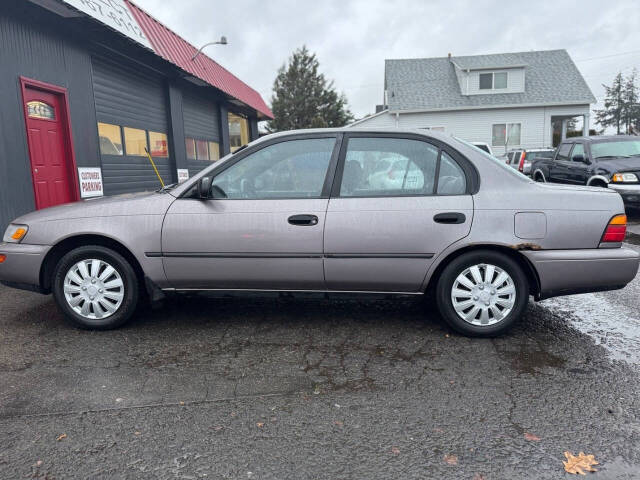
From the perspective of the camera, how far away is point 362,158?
388cm

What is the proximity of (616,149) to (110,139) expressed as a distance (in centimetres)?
Answer: 1097

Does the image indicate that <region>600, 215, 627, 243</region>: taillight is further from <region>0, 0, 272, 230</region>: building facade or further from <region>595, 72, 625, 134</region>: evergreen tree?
<region>595, 72, 625, 134</region>: evergreen tree

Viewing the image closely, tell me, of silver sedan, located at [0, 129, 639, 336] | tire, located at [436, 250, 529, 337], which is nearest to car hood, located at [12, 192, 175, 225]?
silver sedan, located at [0, 129, 639, 336]

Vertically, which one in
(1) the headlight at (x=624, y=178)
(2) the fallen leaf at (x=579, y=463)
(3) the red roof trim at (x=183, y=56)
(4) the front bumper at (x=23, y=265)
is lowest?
(2) the fallen leaf at (x=579, y=463)

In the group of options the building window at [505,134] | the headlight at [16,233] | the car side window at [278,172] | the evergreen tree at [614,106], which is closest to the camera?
the car side window at [278,172]

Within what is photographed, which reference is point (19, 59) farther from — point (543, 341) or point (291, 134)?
point (543, 341)

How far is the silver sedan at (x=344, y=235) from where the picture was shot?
11.9ft

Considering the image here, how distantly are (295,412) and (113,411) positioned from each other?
1.04 metres

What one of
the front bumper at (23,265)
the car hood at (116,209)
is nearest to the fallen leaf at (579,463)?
the car hood at (116,209)

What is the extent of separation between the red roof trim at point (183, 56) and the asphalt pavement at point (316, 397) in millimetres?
7875

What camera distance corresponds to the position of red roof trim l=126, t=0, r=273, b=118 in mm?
10295

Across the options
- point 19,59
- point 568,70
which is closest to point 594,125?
point 568,70

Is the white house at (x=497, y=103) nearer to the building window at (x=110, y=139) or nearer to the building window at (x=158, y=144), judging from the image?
the building window at (x=158, y=144)

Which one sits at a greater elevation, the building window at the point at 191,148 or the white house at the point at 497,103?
the white house at the point at 497,103
